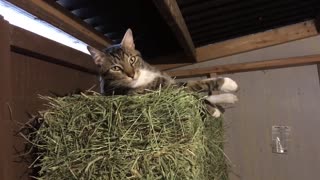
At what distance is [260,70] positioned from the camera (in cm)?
287

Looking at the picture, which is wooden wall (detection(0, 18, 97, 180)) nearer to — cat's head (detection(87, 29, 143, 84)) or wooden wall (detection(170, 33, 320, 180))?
cat's head (detection(87, 29, 143, 84))

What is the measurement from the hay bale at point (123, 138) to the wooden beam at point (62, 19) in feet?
1.65

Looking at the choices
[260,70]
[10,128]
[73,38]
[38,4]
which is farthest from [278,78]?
[10,128]

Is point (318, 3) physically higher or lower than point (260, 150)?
higher

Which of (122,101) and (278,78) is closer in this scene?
(122,101)

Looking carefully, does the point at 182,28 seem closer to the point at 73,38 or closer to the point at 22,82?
the point at 73,38

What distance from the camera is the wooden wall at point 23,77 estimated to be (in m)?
1.11

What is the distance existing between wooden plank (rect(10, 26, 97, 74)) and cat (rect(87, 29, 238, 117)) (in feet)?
0.48

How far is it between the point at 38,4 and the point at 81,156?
2.50 feet

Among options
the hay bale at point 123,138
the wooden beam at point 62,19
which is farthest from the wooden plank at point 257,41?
the hay bale at point 123,138

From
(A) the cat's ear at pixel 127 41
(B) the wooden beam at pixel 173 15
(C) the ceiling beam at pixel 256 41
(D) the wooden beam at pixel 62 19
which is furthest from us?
(C) the ceiling beam at pixel 256 41

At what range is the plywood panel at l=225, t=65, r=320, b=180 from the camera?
2.72m

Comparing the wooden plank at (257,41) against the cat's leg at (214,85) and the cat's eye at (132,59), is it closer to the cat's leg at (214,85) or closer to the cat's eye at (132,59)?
the cat's leg at (214,85)

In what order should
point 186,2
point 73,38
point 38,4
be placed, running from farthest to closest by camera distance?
point 186,2 → point 73,38 → point 38,4
